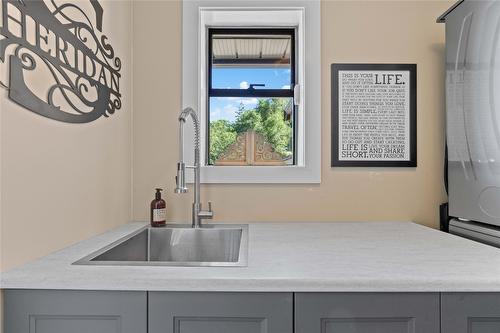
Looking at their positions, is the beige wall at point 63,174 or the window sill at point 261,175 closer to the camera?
the beige wall at point 63,174

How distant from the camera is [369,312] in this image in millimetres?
836

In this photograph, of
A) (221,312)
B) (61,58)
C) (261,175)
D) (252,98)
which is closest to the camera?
(221,312)

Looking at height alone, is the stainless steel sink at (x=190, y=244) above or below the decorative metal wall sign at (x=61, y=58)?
below

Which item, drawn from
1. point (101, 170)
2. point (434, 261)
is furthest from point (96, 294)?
point (434, 261)

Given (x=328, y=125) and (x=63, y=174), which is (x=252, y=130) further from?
(x=63, y=174)

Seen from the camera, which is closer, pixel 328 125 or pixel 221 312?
pixel 221 312

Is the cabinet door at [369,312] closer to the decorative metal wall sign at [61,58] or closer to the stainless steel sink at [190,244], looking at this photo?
the stainless steel sink at [190,244]

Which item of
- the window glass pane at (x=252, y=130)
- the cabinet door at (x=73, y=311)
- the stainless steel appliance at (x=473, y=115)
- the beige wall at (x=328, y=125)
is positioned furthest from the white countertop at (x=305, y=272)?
the window glass pane at (x=252, y=130)

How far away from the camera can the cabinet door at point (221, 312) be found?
83 cm

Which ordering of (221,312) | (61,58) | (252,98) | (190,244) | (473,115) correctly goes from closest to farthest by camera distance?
(221,312) < (61,58) < (473,115) < (190,244) < (252,98)

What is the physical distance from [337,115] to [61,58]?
1.24 m

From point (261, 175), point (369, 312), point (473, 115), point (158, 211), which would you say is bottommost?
point (369, 312)

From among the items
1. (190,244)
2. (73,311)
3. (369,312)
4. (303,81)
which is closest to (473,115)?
(303,81)

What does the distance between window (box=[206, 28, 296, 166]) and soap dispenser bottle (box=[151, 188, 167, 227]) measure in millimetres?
397
